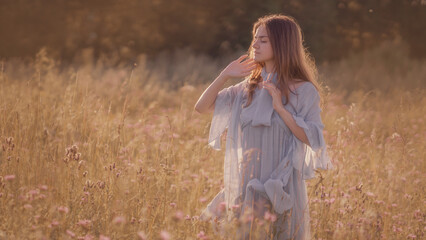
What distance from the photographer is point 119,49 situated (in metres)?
16.0

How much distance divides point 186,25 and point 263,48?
44.8 feet

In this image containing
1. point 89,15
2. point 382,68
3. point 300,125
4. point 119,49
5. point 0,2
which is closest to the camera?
point 300,125

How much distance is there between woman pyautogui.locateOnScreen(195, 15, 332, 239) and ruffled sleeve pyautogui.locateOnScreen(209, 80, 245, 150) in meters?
0.07

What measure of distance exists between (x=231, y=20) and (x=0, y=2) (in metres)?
7.45

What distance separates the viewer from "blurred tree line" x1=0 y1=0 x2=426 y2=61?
567 inches

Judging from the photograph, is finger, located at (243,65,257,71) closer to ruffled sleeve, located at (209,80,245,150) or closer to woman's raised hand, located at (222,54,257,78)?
woman's raised hand, located at (222,54,257,78)

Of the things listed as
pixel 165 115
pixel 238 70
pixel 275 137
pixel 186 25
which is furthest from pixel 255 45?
pixel 186 25

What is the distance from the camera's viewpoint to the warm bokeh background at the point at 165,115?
247 cm

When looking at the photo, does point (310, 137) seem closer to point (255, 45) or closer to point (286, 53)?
point (286, 53)

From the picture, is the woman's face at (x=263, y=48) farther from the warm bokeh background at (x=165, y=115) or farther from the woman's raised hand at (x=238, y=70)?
the warm bokeh background at (x=165, y=115)

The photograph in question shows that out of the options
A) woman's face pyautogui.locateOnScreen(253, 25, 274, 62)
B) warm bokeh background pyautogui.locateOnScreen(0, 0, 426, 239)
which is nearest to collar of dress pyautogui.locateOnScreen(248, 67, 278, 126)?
woman's face pyautogui.locateOnScreen(253, 25, 274, 62)

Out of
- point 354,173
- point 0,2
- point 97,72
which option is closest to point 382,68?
point 97,72

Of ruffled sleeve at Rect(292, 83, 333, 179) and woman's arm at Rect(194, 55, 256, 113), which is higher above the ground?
woman's arm at Rect(194, 55, 256, 113)

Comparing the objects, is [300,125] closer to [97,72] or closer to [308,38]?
[97,72]
